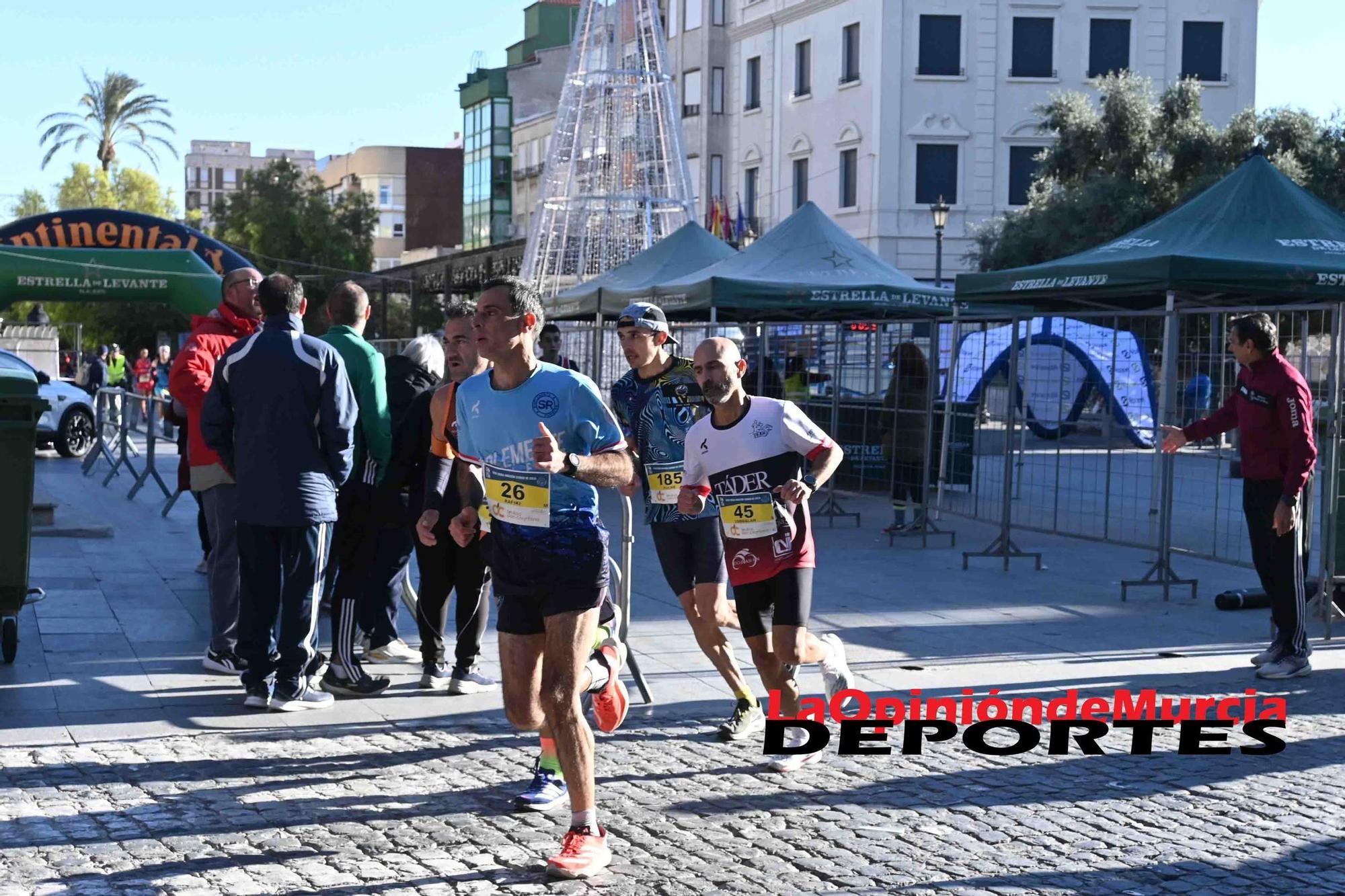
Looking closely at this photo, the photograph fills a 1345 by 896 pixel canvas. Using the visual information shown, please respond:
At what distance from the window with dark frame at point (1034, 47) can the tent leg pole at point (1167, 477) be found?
35348mm

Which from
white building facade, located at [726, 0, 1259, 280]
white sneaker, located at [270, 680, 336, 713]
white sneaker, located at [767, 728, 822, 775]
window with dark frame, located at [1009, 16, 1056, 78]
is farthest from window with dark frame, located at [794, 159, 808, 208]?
white sneaker, located at [767, 728, 822, 775]

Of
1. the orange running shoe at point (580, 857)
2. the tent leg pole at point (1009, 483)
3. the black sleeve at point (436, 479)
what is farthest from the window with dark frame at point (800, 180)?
the orange running shoe at point (580, 857)

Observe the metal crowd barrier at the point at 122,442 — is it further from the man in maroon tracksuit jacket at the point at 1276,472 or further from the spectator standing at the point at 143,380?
the man in maroon tracksuit jacket at the point at 1276,472

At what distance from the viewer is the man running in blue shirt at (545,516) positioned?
16.9 ft

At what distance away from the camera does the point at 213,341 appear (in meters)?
8.63

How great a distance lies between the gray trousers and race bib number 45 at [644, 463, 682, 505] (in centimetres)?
233

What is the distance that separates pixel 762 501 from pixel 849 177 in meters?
40.9

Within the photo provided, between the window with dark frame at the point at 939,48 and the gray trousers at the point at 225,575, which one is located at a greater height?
the window with dark frame at the point at 939,48

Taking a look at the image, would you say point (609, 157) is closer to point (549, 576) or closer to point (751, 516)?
point (751, 516)

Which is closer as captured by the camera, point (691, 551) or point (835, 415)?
point (691, 551)

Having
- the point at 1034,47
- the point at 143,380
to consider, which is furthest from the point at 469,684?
the point at 1034,47

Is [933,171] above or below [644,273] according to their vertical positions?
above

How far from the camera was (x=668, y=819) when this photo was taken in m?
5.79

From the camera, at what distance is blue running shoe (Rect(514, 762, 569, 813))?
19.1ft
